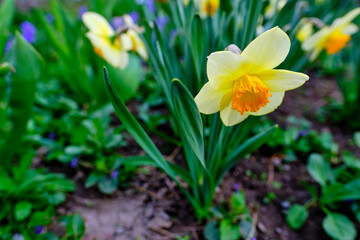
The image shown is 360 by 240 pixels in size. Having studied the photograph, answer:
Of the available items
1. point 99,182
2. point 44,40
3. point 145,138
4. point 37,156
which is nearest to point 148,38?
point 145,138

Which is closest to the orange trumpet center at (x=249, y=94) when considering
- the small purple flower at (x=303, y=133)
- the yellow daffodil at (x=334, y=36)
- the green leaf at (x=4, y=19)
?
the yellow daffodil at (x=334, y=36)

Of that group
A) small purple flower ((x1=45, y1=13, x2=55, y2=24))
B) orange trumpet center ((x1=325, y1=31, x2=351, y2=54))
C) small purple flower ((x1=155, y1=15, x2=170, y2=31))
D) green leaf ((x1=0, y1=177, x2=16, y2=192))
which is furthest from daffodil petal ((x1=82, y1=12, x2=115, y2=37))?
small purple flower ((x1=45, y1=13, x2=55, y2=24))

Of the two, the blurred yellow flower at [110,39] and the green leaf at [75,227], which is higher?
the blurred yellow flower at [110,39]

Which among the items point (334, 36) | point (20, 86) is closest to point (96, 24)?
point (20, 86)

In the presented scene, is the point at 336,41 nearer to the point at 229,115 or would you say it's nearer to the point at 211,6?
the point at 211,6

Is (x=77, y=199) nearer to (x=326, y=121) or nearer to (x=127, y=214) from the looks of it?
(x=127, y=214)

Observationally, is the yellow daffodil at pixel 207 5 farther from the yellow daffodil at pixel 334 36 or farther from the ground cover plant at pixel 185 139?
the yellow daffodil at pixel 334 36

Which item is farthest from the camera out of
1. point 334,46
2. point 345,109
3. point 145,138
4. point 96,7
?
point 345,109
